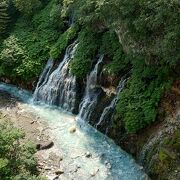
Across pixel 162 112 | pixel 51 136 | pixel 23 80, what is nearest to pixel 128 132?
pixel 162 112

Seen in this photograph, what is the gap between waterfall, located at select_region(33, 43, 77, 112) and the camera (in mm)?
19641

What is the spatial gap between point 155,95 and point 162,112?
74 cm

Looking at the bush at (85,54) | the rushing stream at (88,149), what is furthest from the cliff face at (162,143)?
the bush at (85,54)

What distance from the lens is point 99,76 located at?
1812 centimetres

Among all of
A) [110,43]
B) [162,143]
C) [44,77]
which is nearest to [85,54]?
[110,43]

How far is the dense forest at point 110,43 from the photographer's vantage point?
1406 centimetres

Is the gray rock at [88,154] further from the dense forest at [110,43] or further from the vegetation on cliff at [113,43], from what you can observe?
the vegetation on cliff at [113,43]

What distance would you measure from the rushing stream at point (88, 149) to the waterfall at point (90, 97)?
1.43ft

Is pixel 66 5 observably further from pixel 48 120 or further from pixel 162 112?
pixel 162 112

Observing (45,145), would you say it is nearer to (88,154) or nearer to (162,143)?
(88,154)

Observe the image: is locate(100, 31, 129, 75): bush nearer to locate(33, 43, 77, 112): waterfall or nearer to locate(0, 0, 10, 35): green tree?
locate(33, 43, 77, 112): waterfall

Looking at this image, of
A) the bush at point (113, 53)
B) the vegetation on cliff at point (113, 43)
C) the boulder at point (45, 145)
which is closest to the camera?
the vegetation on cliff at point (113, 43)

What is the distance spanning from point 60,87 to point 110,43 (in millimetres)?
3900

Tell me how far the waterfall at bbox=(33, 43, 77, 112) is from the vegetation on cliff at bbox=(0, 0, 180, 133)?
2.29 feet
